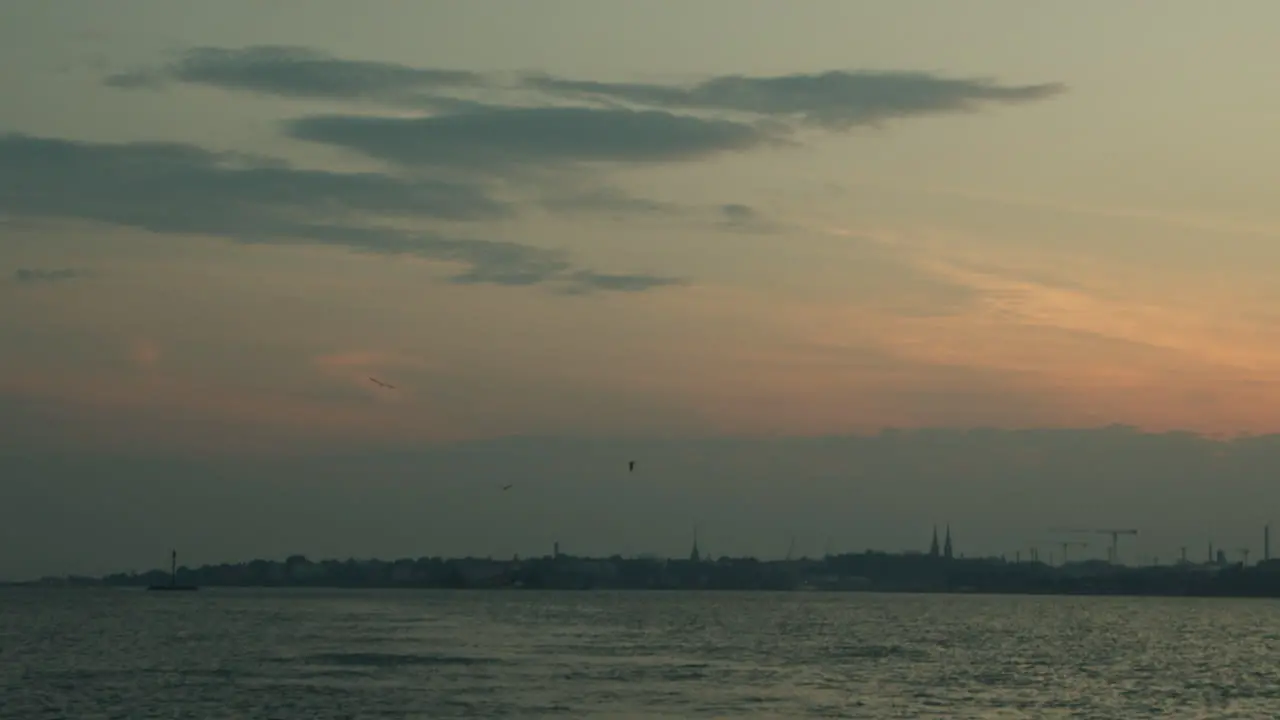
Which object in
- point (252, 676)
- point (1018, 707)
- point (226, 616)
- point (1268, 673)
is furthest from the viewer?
point (226, 616)

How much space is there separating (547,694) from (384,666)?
1728 cm

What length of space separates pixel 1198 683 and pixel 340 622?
8528 cm

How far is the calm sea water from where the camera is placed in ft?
209

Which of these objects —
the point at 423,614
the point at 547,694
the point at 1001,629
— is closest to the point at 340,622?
the point at 423,614

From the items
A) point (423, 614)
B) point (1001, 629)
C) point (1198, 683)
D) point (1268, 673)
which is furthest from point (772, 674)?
point (423, 614)

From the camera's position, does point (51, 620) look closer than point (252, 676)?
No

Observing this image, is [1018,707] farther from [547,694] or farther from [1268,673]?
[1268,673]

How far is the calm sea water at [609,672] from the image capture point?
6356 centimetres

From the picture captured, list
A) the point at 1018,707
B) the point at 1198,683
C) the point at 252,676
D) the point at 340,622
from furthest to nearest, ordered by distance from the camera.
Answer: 1. the point at 340,622
2. the point at 1198,683
3. the point at 252,676
4. the point at 1018,707

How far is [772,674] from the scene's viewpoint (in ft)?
266

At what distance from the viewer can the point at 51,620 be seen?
542ft

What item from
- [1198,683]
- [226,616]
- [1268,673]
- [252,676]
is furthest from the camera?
[226,616]

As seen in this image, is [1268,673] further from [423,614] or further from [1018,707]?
[423,614]

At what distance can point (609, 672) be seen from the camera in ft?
263
